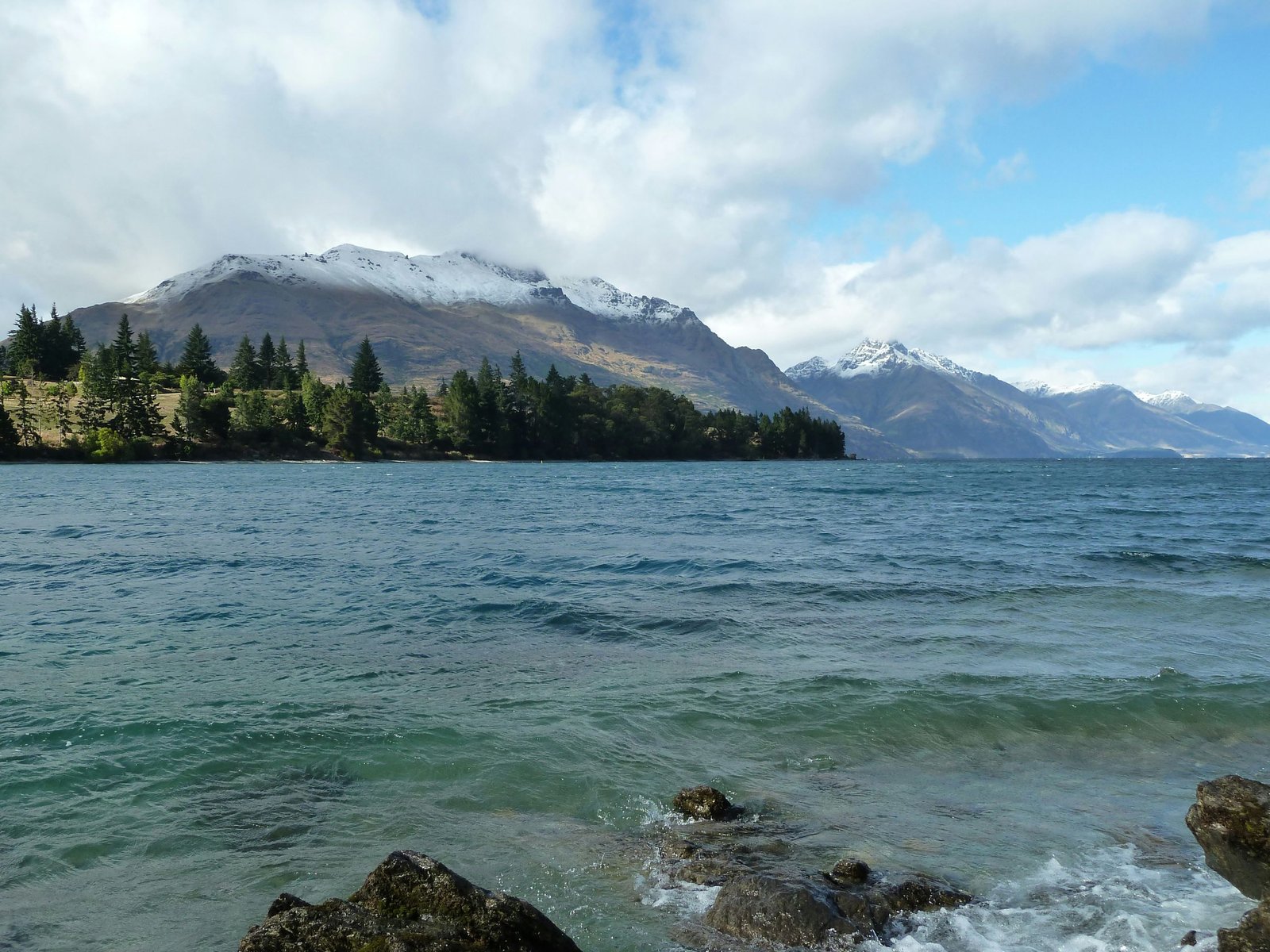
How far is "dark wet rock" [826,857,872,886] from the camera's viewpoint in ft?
30.5

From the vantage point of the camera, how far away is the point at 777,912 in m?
8.49

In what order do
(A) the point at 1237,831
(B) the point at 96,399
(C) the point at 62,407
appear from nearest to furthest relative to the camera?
1. (A) the point at 1237,831
2. (C) the point at 62,407
3. (B) the point at 96,399

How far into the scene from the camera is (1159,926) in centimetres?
862

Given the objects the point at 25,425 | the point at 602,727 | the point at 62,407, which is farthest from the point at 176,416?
the point at 602,727

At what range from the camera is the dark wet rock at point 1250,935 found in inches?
286

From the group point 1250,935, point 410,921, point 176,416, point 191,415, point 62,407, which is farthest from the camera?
point 176,416

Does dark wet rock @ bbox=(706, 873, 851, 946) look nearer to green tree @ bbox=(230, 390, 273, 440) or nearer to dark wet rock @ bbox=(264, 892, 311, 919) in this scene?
dark wet rock @ bbox=(264, 892, 311, 919)

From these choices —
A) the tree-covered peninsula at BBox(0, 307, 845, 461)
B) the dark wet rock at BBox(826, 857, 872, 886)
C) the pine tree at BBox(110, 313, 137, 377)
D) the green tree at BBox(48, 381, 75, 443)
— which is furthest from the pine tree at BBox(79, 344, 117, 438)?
the dark wet rock at BBox(826, 857, 872, 886)

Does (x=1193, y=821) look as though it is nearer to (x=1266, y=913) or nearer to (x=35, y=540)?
(x=1266, y=913)

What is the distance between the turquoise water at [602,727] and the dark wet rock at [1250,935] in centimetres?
96

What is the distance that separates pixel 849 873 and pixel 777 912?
1.31 meters

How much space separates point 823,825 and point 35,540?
133 feet

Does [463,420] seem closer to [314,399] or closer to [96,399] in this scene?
[314,399]

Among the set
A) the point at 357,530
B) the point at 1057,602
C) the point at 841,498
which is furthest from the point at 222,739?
the point at 841,498
